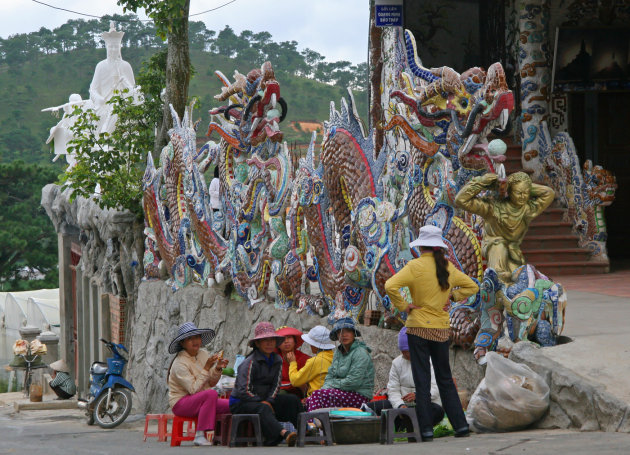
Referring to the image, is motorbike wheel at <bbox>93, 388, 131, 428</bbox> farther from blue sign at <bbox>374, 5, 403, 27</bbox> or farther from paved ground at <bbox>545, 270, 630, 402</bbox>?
blue sign at <bbox>374, 5, 403, 27</bbox>

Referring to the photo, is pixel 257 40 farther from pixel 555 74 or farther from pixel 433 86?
pixel 433 86

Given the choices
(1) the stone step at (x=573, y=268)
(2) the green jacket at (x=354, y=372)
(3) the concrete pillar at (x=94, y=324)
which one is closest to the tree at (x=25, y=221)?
(3) the concrete pillar at (x=94, y=324)

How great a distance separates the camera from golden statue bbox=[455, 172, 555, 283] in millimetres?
7844

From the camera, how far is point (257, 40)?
2736 inches

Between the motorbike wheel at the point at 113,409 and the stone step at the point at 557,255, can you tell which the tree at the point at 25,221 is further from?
the stone step at the point at 557,255

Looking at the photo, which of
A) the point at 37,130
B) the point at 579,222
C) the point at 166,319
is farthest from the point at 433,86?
the point at 37,130

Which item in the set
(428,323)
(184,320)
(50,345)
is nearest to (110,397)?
(184,320)

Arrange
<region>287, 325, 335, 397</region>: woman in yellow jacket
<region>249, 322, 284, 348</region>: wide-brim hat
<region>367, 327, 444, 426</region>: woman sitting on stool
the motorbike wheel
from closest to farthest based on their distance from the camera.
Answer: <region>367, 327, 444, 426</region>: woman sitting on stool
<region>249, 322, 284, 348</region>: wide-brim hat
<region>287, 325, 335, 397</region>: woman in yellow jacket
the motorbike wheel

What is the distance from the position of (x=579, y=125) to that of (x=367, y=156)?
558 cm

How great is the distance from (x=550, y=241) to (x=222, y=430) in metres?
5.89

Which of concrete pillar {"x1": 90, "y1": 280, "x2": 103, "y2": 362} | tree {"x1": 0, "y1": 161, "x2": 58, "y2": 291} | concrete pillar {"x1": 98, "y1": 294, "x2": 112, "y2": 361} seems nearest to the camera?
concrete pillar {"x1": 98, "y1": 294, "x2": 112, "y2": 361}

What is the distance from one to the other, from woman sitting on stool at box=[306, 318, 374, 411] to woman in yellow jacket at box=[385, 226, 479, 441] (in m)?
0.80

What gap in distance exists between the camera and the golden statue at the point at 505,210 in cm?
784

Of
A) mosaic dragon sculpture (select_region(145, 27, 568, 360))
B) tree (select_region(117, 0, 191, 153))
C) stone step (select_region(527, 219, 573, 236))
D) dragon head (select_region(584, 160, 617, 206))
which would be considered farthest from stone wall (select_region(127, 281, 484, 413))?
dragon head (select_region(584, 160, 617, 206))
